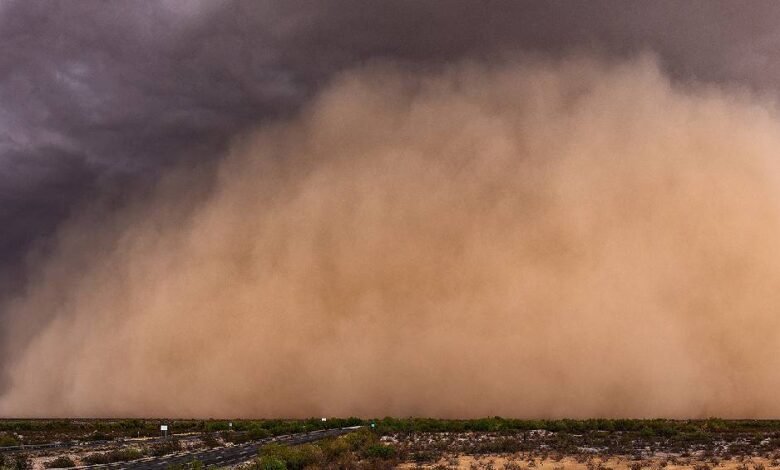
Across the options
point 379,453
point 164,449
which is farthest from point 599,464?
point 164,449

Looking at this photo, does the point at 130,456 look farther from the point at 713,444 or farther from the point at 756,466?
the point at 713,444

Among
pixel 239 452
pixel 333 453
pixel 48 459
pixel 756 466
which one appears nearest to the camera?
pixel 756 466

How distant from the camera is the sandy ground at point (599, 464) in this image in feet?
60.2

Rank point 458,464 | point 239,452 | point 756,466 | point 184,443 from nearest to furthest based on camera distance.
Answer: point 756,466
point 458,464
point 239,452
point 184,443

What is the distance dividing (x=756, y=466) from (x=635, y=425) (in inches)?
792

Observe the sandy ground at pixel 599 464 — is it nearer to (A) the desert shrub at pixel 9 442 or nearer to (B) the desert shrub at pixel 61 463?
(B) the desert shrub at pixel 61 463

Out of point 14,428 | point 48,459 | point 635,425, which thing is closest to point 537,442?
point 635,425

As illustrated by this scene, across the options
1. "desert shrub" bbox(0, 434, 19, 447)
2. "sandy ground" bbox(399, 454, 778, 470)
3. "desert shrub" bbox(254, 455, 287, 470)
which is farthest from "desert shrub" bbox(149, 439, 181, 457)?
"sandy ground" bbox(399, 454, 778, 470)

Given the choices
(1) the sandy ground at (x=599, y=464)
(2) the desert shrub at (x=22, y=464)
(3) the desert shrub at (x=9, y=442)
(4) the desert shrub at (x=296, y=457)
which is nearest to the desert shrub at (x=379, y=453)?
(1) the sandy ground at (x=599, y=464)

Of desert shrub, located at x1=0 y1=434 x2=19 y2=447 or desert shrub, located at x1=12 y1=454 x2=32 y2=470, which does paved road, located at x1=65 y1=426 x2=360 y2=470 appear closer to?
desert shrub, located at x1=12 y1=454 x2=32 y2=470

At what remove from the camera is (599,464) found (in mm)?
19000

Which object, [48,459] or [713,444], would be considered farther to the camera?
[713,444]

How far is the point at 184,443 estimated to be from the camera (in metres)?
30.2

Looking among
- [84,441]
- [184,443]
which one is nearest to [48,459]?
[184,443]
